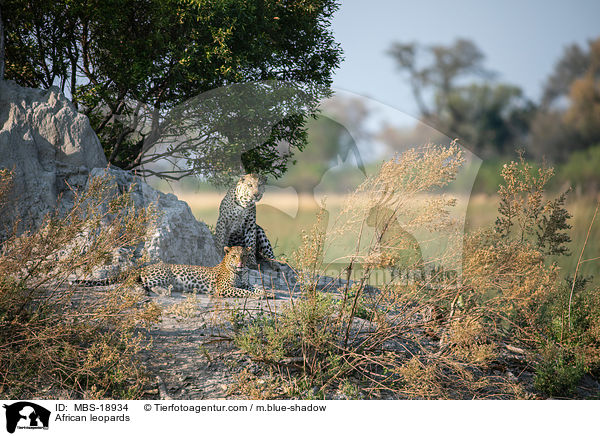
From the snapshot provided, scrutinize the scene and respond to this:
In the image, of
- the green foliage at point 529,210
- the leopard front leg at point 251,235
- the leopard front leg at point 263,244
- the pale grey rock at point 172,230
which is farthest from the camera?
the leopard front leg at point 263,244

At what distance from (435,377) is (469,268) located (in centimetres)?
94

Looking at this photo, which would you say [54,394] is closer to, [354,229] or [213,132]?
[354,229]

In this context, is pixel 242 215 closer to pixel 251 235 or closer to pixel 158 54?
pixel 251 235

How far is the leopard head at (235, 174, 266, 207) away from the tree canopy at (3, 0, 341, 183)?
11.0 inches

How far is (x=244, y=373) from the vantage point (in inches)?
155

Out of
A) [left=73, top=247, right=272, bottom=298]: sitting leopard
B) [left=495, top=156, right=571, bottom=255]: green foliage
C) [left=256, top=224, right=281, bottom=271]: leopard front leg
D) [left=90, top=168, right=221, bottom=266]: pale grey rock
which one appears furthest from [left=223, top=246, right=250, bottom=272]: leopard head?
[left=495, top=156, right=571, bottom=255]: green foliage

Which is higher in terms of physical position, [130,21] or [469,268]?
[130,21]

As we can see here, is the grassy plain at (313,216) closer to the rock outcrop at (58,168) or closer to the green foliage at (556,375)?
the rock outcrop at (58,168)

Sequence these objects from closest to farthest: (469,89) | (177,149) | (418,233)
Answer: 1. (418,233)
2. (469,89)
3. (177,149)

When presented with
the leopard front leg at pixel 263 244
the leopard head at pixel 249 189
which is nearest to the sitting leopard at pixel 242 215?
the leopard head at pixel 249 189

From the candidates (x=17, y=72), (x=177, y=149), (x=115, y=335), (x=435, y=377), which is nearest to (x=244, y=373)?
(x=115, y=335)
